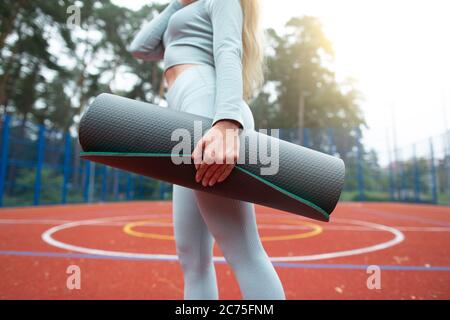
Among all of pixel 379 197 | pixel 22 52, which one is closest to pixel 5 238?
pixel 22 52

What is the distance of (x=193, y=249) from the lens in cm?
108

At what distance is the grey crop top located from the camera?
84 centimetres

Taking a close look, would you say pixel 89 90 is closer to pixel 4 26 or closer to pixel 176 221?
pixel 4 26

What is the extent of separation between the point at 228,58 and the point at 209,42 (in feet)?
0.66

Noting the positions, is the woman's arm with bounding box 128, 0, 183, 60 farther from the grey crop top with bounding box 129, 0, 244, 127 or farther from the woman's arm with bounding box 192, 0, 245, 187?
the woman's arm with bounding box 192, 0, 245, 187

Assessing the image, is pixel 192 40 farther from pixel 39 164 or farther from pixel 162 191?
pixel 162 191

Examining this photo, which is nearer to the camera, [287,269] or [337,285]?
[337,285]

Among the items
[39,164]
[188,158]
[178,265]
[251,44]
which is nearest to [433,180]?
[178,265]

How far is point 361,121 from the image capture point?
2402 cm

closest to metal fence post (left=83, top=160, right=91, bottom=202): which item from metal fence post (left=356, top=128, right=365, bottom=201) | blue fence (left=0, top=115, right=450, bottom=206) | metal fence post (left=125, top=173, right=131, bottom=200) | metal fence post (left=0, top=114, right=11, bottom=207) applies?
blue fence (left=0, top=115, right=450, bottom=206)

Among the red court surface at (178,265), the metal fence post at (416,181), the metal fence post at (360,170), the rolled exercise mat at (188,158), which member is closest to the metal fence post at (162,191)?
the metal fence post at (360,170)

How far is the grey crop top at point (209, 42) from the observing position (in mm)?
841

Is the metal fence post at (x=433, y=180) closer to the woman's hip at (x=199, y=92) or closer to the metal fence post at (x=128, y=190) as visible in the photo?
the metal fence post at (x=128, y=190)
